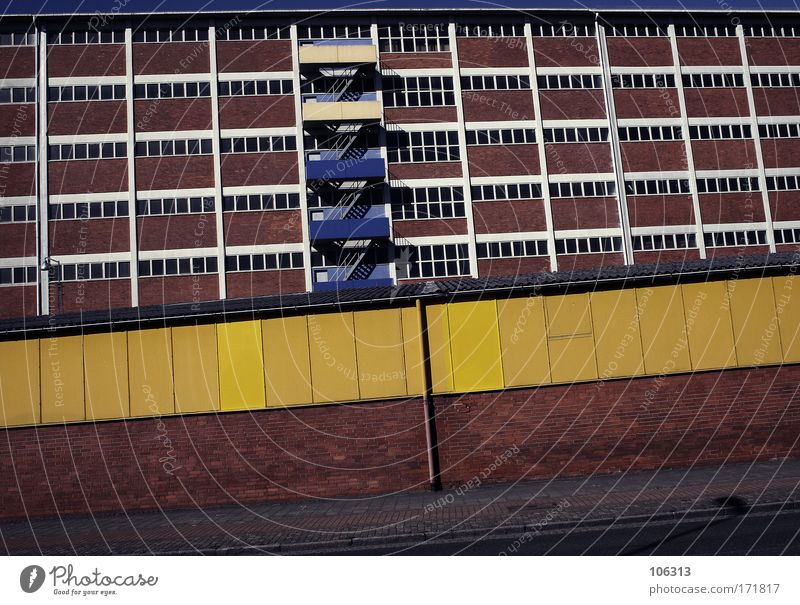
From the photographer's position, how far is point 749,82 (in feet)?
160

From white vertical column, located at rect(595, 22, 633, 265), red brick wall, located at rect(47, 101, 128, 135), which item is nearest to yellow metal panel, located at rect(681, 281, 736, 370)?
white vertical column, located at rect(595, 22, 633, 265)

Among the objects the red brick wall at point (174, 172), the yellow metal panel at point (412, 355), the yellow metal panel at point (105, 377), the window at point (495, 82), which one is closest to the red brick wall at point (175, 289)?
the red brick wall at point (174, 172)

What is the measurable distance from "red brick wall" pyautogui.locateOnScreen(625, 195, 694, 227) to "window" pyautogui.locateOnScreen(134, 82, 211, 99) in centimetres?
2947

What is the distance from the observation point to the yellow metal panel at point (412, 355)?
15930 millimetres

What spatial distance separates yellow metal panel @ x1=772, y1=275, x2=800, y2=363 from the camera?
1647 cm

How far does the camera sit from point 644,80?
4834cm

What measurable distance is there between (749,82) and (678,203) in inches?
417

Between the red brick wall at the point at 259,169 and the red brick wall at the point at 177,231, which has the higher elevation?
the red brick wall at the point at 259,169

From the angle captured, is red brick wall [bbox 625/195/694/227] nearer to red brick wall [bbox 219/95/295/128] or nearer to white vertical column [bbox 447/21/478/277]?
white vertical column [bbox 447/21/478/277]

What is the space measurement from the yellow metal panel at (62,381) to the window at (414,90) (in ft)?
114

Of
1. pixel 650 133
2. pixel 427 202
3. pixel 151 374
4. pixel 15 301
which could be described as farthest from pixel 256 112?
pixel 151 374

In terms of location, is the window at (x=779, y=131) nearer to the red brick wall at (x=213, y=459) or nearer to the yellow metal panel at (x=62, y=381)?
the red brick wall at (x=213, y=459)

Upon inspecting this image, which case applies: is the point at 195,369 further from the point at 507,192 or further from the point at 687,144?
the point at 687,144

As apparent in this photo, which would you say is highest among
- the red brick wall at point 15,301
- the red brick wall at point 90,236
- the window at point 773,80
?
the window at point 773,80
